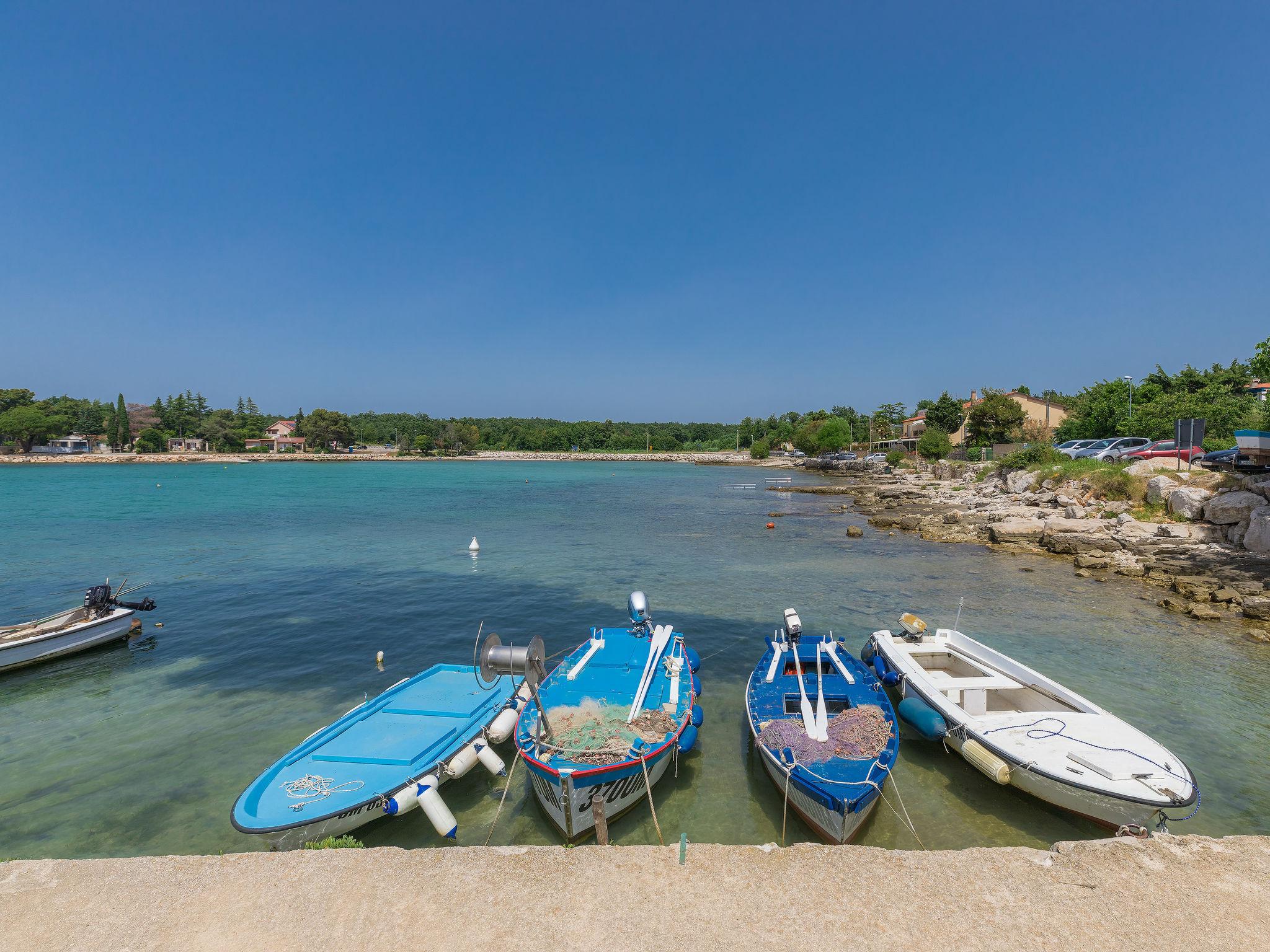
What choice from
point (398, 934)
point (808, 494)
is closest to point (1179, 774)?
point (398, 934)

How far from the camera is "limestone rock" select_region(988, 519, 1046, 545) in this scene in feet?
98.1

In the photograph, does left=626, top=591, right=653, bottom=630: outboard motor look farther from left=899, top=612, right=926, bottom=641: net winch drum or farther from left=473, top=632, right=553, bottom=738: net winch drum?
left=473, top=632, right=553, bottom=738: net winch drum

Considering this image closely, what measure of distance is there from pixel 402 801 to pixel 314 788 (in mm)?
1336

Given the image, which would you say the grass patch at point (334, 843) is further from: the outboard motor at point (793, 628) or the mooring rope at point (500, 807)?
the outboard motor at point (793, 628)

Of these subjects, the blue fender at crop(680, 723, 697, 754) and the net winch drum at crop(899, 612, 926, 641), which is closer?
the blue fender at crop(680, 723, 697, 754)

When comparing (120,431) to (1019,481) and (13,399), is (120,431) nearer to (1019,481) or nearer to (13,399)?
(13,399)

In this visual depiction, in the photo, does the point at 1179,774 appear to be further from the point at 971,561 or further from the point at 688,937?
the point at 971,561

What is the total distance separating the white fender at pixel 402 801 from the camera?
7.82 meters

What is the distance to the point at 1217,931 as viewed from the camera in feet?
13.3

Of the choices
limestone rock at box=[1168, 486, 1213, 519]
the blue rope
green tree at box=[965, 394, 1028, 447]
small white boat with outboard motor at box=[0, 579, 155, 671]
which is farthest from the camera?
green tree at box=[965, 394, 1028, 447]

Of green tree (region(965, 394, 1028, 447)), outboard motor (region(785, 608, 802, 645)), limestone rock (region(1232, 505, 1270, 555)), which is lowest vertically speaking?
outboard motor (region(785, 608, 802, 645))

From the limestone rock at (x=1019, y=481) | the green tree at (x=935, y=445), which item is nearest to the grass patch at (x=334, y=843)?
the limestone rock at (x=1019, y=481)

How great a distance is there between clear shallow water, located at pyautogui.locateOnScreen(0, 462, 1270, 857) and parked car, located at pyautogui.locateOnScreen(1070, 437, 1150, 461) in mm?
18062

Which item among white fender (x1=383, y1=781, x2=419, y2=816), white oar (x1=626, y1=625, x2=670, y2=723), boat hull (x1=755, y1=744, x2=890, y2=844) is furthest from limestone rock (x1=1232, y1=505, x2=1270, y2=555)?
white fender (x1=383, y1=781, x2=419, y2=816)
